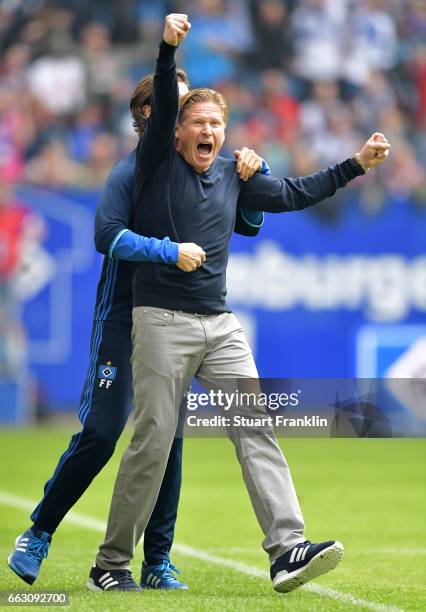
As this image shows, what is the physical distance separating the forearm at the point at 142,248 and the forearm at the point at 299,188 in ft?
1.93

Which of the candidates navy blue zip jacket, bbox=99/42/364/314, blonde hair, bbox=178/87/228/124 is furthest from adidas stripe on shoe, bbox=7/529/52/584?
blonde hair, bbox=178/87/228/124

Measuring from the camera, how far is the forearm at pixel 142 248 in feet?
16.3

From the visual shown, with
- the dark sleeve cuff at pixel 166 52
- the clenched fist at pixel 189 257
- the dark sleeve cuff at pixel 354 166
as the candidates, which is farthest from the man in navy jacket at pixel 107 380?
the dark sleeve cuff at pixel 166 52

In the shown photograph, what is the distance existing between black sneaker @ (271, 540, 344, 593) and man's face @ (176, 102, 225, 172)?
1579 mm

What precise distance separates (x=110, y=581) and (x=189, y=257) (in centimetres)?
140

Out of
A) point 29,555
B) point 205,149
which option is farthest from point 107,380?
point 205,149

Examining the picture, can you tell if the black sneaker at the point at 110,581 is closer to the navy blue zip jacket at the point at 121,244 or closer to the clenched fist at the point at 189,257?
the navy blue zip jacket at the point at 121,244

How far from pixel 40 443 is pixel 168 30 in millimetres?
9261

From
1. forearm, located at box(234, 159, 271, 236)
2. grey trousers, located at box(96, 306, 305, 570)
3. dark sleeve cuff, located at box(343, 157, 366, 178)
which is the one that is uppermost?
dark sleeve cuff, located at box(343, 157, 366, 178)

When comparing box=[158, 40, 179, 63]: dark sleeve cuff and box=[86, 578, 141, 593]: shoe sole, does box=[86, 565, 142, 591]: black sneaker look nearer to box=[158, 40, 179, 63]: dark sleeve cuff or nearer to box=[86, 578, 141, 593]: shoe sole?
box=[86, 578, 141, 593]: shoe sole

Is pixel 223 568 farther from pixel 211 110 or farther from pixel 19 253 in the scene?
pixel 19 253

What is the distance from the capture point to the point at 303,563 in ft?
16.2

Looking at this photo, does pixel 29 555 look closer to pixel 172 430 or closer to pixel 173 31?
pixel 172 430

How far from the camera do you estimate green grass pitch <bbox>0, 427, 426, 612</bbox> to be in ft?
16.9
